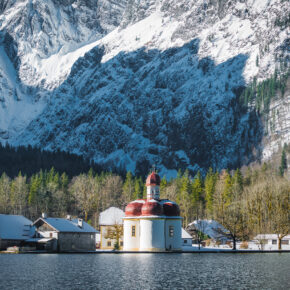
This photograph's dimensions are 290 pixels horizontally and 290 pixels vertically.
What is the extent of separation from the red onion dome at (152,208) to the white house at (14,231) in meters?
22.2

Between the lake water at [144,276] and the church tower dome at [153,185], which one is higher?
the church tower dome at [153,185]

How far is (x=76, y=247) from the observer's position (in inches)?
4210

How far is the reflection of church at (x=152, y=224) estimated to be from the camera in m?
102

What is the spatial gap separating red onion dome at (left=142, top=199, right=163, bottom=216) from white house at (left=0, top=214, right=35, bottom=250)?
22.2 m

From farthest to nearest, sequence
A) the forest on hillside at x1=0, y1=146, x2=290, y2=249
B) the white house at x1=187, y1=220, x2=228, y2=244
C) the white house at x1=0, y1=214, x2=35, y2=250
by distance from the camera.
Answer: the forest on hillside at x1=0, y1=146, x2=290, y2=249 < the white house at x1=187, y1=220, x2=228, y2=244 < the white house at x1=0, y1=214, x2=35, y2=250

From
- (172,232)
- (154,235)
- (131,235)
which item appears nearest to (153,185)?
(172,232)

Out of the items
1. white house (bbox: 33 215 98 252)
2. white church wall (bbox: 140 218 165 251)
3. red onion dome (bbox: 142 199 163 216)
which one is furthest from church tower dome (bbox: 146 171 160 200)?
white house (bbox: 33 215 98 252)

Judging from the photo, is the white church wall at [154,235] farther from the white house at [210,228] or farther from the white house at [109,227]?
the white house at [210,228]

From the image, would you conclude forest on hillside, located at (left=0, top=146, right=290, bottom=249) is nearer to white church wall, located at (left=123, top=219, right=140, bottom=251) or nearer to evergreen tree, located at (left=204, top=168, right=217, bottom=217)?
evergreen tree, located at (left=204, top=168, right=217, bottom=217)

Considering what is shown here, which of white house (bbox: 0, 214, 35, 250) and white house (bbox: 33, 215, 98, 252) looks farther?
white house (bbox: 0, 214, 35, 250)

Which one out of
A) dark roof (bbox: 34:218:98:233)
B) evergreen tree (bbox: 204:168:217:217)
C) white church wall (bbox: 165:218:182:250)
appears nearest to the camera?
white church wall (bbox: 165:218:182:250)

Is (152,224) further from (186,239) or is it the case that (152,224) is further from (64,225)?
(186,239)

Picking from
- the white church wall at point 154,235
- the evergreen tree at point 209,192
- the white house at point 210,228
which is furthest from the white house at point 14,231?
the evergreen tree at point 209,192

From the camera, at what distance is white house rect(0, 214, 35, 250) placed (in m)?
105
